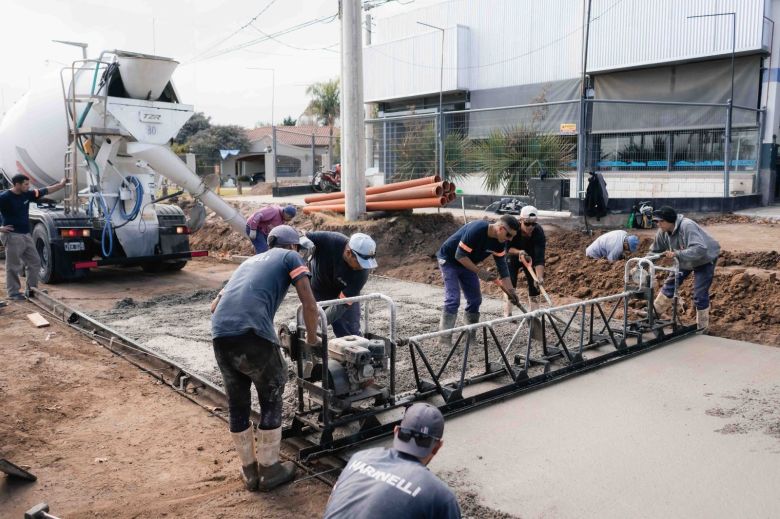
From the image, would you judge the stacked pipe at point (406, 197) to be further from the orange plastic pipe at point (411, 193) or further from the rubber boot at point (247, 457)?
the rubber boot at point (247, 457)

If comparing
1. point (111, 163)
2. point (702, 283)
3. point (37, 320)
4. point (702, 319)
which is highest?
point (111, 163)

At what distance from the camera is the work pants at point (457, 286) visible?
650 cm

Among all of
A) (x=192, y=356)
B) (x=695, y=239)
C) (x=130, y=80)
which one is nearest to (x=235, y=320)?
(x=192, y=356)

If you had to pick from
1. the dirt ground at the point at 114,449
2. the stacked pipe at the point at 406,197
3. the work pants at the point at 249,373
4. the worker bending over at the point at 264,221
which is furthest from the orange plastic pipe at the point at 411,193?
the work pants at the point at 249,373

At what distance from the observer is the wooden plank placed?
7.74 meters

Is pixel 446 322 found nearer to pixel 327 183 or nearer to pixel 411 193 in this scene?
pixel 411 193

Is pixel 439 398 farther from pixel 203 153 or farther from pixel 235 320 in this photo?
pixel 203 153

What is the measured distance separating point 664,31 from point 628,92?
202 centimetres

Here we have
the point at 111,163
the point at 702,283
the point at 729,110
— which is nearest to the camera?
the point at 702,283

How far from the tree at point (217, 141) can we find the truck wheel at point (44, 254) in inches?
1531

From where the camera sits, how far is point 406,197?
38.8 ft

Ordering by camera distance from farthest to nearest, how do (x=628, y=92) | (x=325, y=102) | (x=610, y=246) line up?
1. (x=325, y=102)
2. (x=628, y=92)
3. (x=610, y=246)

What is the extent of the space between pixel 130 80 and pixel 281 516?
8037 mm

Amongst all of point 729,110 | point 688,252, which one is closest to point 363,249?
point 688,252
